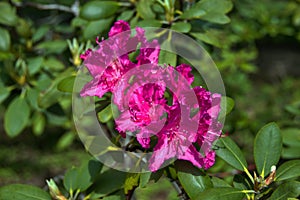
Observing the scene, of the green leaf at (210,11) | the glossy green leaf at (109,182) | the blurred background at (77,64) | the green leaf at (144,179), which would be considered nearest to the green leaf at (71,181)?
the glossy green leaf at (109,182)

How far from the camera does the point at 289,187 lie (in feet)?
4.30

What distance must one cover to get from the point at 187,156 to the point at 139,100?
184 mm

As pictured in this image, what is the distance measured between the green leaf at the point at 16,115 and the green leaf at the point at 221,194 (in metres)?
1.16

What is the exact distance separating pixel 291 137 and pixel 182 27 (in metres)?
0.83

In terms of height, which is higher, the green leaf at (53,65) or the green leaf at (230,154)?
the green leaf at (230,154)

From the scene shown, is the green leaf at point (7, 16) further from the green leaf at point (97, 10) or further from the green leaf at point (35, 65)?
the green leaf at point (97, 10)

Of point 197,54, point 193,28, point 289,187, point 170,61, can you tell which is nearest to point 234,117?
point 197,54

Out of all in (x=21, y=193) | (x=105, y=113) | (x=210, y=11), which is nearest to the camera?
(x=105, y=113)

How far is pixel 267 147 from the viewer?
147 centimetres

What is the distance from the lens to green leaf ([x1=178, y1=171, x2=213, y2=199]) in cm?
133

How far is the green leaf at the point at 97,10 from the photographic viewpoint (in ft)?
6.28

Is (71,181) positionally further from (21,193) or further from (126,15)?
(126,15)

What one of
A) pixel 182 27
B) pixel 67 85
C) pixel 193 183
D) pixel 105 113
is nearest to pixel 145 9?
pixel 182 27

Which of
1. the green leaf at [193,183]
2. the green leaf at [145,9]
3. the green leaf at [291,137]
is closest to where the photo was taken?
the green leaf at [193,183]
